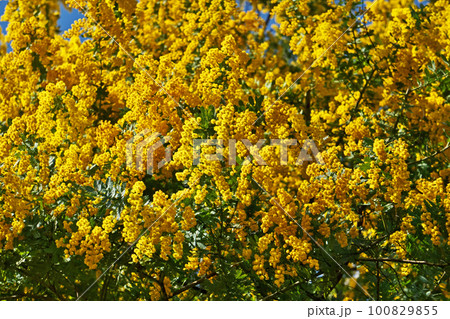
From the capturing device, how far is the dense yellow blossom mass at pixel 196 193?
11.7 feet

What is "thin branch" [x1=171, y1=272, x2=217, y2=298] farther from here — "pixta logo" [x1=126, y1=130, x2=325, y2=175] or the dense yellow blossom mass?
"pixta logo" [x1=126, y1=130, x2=325, y2=175]

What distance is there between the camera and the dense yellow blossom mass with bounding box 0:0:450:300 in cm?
356

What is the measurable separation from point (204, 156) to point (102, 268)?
1030mm

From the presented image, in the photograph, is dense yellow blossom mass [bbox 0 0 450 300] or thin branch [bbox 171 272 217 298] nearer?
dense yellow blossom mass [bbox 0 0 450 300]

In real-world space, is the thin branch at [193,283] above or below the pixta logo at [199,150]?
below

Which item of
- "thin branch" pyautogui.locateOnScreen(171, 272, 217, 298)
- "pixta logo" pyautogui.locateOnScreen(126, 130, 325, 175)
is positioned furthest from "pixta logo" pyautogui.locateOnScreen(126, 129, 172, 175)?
"thin branch" pyautogui.locateOnScreen(171, 272, 217, 298)

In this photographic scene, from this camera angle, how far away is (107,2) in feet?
17.6

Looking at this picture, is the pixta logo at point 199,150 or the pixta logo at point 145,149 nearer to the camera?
the pixta logo at point 199,150

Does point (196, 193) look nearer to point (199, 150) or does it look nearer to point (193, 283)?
point (199, 150)

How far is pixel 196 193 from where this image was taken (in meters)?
3.59

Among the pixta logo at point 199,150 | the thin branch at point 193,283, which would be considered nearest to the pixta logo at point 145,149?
the pixta logo at point 199,150

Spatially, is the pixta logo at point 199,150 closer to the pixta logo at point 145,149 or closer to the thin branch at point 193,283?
the pixta logo at point 145,149

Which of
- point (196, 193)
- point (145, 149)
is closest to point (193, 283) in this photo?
point (196, 193)
